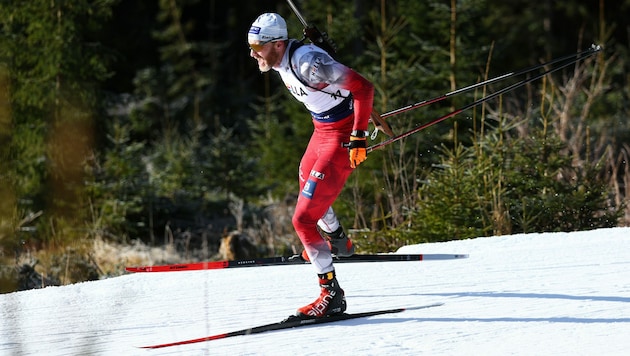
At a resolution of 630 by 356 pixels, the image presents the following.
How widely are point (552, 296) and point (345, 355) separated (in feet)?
5.32

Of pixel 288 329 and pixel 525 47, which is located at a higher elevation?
pixel 525 47

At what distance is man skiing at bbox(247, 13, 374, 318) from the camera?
203 inches

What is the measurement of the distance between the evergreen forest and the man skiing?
2.24 metres

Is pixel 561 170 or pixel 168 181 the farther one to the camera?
pixel 168 181

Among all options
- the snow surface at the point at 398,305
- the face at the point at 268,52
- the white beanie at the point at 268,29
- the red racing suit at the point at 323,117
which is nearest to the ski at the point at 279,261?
the snow surface at the point at 398,305

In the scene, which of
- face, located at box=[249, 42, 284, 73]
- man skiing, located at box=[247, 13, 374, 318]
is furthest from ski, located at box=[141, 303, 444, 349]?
face, located at box=[249, 42, 284, 73]

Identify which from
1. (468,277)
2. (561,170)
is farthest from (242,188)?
(468,277)

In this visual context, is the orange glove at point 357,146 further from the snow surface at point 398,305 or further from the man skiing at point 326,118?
A: the snow surface at point 398,305

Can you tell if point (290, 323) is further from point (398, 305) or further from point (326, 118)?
point (326, 118)

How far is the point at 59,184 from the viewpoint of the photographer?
12578 millimetres

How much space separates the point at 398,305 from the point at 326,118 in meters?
1.22

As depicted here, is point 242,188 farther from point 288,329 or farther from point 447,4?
point 288,329

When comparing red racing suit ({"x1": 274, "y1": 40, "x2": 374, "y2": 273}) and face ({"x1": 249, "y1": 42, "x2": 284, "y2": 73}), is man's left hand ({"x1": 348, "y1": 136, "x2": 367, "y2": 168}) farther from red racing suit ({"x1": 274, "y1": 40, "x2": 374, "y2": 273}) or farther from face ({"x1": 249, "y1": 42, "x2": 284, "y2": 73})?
face ({"x1": 249, "y1": 42, "x2": 284, "y2": 73})

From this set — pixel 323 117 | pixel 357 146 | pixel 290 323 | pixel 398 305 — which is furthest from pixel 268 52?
pixel 398 305
